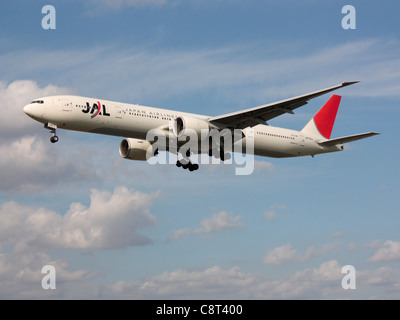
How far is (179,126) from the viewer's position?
44125 millimetres

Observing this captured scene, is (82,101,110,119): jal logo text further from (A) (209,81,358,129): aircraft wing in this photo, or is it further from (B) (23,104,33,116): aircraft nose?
(A) (209,81,358,129): aircraft wing

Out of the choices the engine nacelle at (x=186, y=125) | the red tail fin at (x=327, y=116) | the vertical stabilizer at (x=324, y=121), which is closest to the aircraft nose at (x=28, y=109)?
the engine nacelle at (x=186, y=125)

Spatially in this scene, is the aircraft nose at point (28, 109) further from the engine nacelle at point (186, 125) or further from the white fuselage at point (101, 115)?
the engine nacelle at point (186, 125)

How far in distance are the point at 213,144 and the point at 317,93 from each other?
10.0 meters

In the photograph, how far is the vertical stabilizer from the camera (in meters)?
54.3

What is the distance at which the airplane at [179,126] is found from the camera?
40.9m

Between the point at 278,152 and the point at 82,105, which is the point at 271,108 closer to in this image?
the point at 278,152

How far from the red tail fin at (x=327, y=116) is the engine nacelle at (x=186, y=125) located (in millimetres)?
14642

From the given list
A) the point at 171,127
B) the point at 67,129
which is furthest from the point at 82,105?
the point at 171,127

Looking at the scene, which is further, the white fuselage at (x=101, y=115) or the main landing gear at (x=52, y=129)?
the main landing gear at (x=52, y=129)

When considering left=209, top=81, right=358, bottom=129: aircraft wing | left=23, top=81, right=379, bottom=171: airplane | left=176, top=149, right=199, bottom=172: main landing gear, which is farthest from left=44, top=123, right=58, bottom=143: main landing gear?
left=176, top=149, right=199, bottom=172: main landing gear

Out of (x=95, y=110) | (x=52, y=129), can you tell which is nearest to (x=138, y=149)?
(x=95, y=110)

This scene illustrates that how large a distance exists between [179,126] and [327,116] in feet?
58.6

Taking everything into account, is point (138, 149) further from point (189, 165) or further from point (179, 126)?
point (179, 126)
